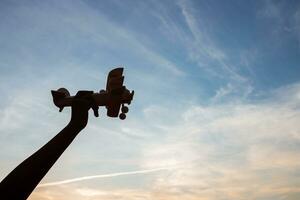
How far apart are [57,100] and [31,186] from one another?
7.59m

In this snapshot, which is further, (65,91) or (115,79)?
(65,91)

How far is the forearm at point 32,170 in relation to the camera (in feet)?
23.0

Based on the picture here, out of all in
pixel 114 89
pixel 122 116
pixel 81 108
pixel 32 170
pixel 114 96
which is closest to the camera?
pixel 32 170

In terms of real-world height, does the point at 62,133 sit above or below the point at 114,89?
below

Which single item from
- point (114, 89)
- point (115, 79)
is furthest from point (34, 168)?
point (115, 79)

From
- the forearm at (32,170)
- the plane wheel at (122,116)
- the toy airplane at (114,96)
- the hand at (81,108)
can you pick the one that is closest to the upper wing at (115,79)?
the toy airplane at (114,96)

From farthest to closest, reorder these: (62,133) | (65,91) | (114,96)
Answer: (65,91)
(114,96)
(62,133)

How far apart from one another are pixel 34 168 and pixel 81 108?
11.5 feet

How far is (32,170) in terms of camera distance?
744 centimetres

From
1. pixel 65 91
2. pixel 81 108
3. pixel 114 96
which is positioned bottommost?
pixel 81 108

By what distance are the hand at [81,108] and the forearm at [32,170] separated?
3.75ft

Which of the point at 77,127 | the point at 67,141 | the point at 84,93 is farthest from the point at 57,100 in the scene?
the point at 67,141

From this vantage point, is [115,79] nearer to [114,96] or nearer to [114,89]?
[114,89]

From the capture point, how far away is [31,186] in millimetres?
7320
